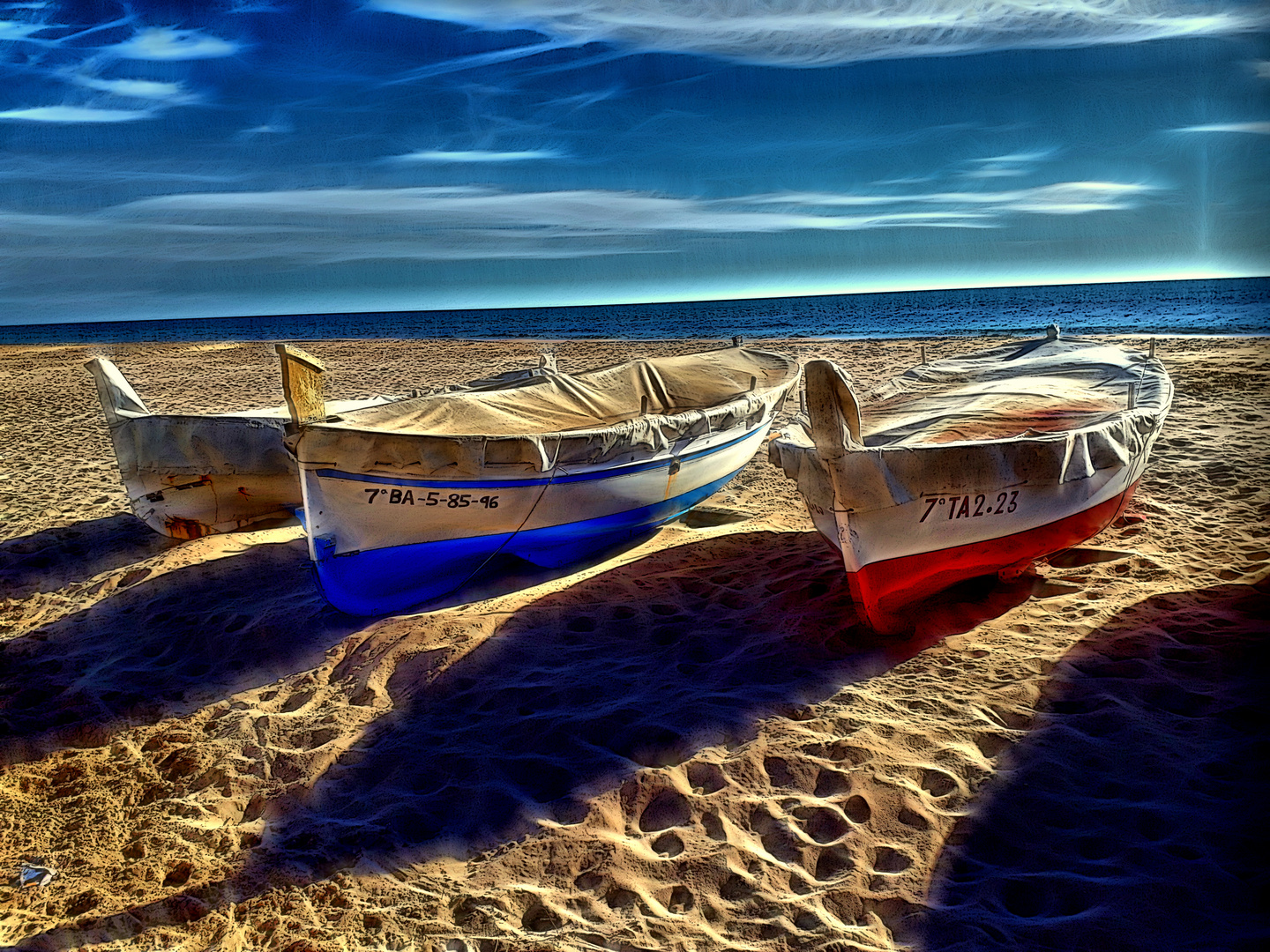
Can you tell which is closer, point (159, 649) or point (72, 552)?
point (159, 649)

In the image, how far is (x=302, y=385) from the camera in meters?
4.69

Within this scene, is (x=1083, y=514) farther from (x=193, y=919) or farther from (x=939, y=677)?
(x=193, y=919)

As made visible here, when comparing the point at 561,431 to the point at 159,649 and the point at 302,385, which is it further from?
the point at 159,649

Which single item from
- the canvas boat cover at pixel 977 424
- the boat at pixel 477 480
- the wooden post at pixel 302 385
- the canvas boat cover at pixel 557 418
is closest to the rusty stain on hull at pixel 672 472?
the boat at pixel 477 480

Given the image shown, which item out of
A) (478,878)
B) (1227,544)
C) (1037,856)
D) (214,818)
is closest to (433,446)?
(214,818)

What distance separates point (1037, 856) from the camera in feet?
9.68

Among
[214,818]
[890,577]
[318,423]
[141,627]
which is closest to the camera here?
[214,818]

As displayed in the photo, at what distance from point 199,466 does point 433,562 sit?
2.51 m

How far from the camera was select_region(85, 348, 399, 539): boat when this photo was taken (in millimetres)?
6332

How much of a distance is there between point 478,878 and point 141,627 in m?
3.74

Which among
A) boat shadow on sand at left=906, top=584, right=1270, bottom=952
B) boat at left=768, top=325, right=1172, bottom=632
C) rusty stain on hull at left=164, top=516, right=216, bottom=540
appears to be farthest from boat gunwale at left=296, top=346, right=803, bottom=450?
boat shadow on sand at left=906, top=584, right=1270, bottom=952

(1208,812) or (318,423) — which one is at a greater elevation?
(318,423)

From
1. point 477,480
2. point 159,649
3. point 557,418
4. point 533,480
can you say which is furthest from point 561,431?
point 159,649

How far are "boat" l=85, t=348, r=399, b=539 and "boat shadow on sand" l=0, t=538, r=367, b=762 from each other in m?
0.48
